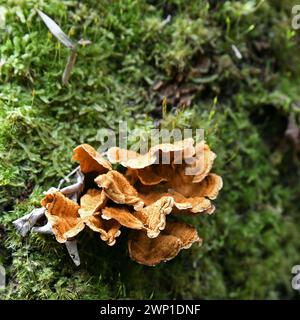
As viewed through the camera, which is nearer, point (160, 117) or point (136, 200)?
point (136, 200)

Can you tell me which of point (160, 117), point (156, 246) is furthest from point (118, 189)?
point (160, 117)

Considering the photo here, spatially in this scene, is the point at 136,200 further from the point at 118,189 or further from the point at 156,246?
the point at 156,246

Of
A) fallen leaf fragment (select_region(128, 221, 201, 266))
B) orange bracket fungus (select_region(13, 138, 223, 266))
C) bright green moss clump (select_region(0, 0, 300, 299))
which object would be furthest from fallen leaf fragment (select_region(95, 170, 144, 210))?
bright green moss clump (select_region(0, 0, 300, 299))

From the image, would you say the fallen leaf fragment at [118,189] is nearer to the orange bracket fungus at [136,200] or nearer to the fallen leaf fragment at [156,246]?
the orange bracket fungus at [136,200]

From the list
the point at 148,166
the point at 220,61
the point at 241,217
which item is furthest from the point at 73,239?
the point at 220,61

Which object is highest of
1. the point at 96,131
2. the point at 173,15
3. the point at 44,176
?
the point at 173,15

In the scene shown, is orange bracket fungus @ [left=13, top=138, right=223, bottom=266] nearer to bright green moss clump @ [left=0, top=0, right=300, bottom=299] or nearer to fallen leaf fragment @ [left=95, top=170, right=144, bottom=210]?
fallen leaf fragment @ [left=95, top=170, right=144, bottom=210]
